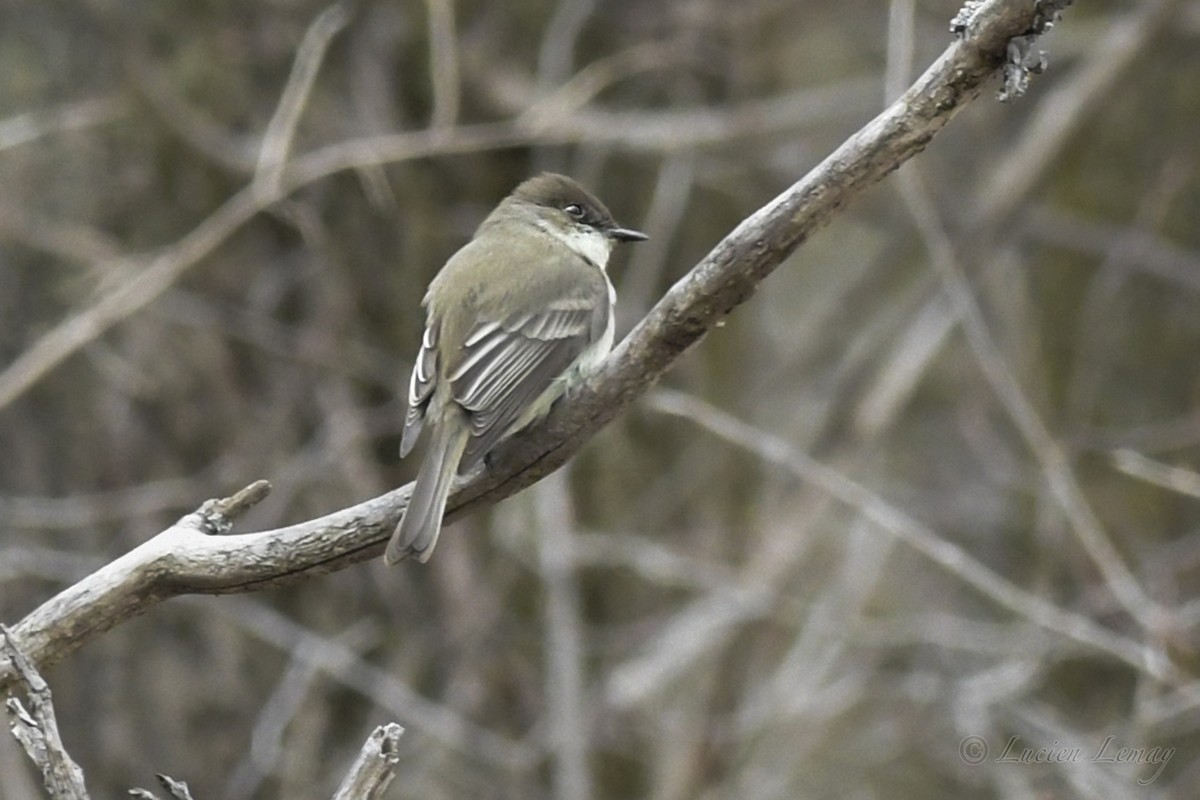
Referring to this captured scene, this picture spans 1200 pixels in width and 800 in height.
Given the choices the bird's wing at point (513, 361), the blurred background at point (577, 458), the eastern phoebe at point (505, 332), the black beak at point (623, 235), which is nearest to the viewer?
the eastern phoebe at point (505, 332)

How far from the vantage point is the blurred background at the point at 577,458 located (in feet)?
20.6

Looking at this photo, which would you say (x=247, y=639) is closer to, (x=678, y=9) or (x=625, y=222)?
(x=625, y=222)

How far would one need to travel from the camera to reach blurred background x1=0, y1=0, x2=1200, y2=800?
247 inches

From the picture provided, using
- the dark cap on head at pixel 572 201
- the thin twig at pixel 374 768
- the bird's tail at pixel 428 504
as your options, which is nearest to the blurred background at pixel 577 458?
the dark cap on head at pixel 572 201

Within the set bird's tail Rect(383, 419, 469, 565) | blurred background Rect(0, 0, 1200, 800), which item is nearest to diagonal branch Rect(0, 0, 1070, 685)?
bird's tail Rect(383, 419, 469, 565)

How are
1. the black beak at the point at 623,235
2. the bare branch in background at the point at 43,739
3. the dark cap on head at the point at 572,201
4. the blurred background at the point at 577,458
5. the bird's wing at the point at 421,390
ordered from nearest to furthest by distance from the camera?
the bare branch in background at the point at 43,739 → the bird's wing at the point at 421,390 → the black beak at the point at 623,235 → the dark cap on head at the point at 572,201 → the blurred background at the point at 577,458

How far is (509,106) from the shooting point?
679 centimetres

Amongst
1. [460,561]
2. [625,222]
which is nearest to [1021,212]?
[625,222]

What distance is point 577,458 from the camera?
688cm

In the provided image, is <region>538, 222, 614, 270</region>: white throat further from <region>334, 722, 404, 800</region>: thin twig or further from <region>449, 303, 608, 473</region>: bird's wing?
<region>334, 722, 404, 800</region>: thin twig

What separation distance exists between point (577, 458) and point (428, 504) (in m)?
3.54

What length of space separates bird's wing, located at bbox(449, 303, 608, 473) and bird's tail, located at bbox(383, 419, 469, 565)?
0.15 ft

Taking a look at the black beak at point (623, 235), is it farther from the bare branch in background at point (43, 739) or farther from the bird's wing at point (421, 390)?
the bare branch in background at point (43, 739)

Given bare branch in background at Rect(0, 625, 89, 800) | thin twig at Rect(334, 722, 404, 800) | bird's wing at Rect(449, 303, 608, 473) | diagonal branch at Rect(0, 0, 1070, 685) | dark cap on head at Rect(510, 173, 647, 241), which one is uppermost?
dark cap on head at Rect(510, 173, 647, 241)
